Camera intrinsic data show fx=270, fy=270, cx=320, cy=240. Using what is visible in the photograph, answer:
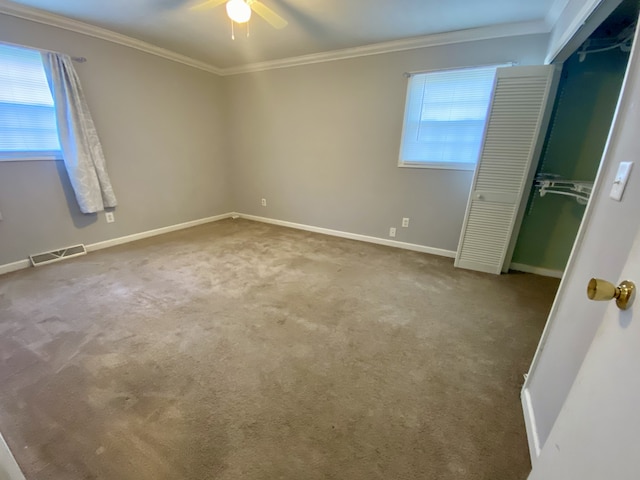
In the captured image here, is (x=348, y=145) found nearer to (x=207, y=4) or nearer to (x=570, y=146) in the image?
(x=207, y=4)

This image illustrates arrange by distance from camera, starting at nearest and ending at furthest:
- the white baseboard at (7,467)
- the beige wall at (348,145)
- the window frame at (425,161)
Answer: the white baseboard at (7,467) → the window frame at (425,161) → the beige wall at (348,145)

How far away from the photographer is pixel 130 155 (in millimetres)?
3488

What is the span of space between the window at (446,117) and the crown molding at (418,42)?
285 millimetres

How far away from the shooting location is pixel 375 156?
3.56 meters

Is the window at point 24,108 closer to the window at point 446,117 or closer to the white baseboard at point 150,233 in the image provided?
the white baseboard at point 150,233

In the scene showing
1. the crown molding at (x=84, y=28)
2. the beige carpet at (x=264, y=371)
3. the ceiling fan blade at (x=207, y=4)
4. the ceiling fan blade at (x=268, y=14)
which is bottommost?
the beige carpet at (x=264, y=371)

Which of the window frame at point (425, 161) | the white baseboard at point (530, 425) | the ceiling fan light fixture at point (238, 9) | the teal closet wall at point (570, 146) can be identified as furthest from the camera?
the window frame at point (425, 161)

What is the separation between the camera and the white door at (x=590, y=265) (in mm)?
867

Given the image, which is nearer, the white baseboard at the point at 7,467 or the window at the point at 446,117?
the white baseboard at the point at 7,467

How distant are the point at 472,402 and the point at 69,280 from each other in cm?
345

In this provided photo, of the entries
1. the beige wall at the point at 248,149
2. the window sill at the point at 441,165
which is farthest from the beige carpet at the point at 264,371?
the window sill at the point at 441,165

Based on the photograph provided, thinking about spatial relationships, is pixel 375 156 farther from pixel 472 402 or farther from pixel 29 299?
pixel 29 299

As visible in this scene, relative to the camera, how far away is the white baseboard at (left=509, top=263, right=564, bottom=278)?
2934 millimetres

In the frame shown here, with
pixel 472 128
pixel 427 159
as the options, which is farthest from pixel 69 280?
pixel 472 128
